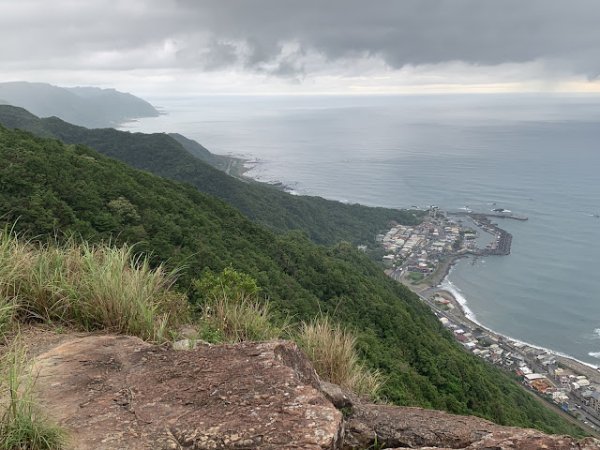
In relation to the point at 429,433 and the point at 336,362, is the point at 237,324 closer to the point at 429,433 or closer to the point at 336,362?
the point at 336,362

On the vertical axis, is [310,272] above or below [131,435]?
below

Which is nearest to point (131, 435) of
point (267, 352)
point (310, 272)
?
point (267, 352)

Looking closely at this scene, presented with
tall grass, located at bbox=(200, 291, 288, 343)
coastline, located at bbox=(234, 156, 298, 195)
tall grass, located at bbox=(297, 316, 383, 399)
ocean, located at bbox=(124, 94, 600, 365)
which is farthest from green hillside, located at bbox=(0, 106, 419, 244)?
tall grass, located at bbox=(297, 316, 383, 399)

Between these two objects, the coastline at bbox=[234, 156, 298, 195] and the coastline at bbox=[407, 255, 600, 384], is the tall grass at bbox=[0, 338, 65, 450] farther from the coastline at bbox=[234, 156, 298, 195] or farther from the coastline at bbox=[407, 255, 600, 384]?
the coastline at bbox=[234, 156, 298, 195]

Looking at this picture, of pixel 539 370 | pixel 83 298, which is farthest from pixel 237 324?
pixel 539 370

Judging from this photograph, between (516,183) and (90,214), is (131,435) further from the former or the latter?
(516,183)

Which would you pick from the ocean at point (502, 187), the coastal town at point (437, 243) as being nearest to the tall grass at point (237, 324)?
the ocean at point (502, 187)

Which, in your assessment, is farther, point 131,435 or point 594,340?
point 594,340
